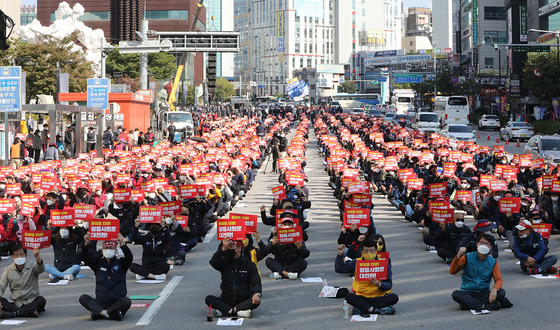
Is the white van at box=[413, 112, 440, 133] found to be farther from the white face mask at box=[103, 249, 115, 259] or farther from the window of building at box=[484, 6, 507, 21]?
the window of building at box=[484, 6, 507, 21]

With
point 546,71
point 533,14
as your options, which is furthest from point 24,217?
point 533,14

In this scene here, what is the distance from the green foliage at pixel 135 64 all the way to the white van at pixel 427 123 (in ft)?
162

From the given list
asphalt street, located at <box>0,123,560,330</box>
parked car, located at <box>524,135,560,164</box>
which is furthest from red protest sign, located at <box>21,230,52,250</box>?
parked car, located at <box>524,135,560,164</box>

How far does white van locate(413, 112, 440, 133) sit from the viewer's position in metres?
62.4

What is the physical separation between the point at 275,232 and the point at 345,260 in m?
1.29

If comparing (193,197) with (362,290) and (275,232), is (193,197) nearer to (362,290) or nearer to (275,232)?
(275,232)

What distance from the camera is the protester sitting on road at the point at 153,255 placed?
48.1 feet

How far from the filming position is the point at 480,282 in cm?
1190

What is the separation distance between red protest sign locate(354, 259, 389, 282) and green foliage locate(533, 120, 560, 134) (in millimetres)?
50916

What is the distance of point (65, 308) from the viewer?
489 inches

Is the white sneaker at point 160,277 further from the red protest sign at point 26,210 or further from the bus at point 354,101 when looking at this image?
the bus at point 354,101

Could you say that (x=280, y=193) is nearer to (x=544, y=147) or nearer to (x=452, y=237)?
(x=452, y=237)

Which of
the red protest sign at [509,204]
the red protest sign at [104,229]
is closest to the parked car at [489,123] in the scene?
the red protest sign at [509,204]

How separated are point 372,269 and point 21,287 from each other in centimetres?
482
